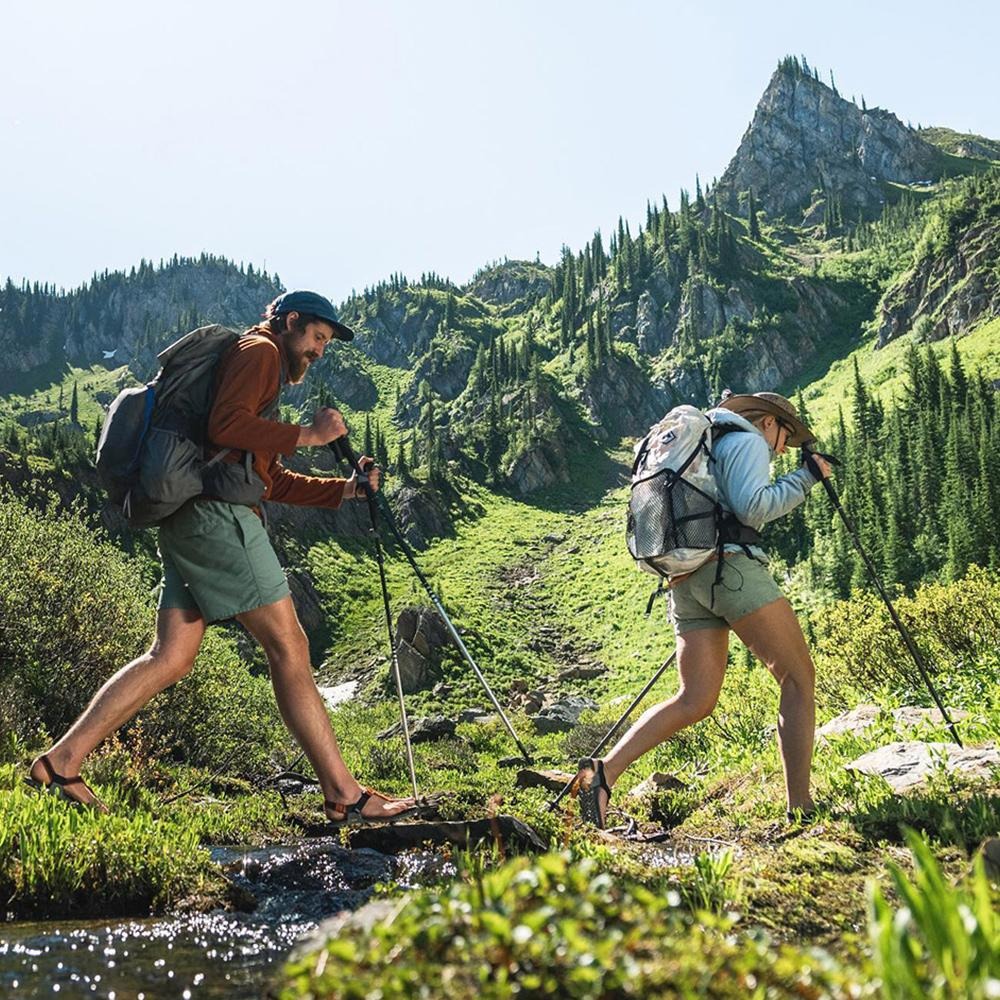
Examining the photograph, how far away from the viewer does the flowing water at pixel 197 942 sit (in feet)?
7.95

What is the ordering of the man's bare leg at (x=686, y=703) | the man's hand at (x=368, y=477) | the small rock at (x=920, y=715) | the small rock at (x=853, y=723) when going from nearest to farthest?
the man's bare leg at (x=686, y=703) < the man's hand at (x=368, y=477) < the small rock at (x=920, y=715) < the small rock at (x=853, y=723)

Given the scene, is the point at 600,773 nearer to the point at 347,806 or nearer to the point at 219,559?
the point at 347,806

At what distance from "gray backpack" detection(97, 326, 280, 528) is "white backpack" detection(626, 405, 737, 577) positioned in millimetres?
2443

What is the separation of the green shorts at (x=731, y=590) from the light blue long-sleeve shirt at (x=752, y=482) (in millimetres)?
112

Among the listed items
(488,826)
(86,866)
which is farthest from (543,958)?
(488,826)

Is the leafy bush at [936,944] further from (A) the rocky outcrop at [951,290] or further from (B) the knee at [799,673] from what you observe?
(A) the rocky outcrop at [951,290]

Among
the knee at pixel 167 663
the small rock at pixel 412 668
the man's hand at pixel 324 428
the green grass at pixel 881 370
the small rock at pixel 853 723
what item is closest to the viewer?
the knee at pixel 167 663

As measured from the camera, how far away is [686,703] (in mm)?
5324

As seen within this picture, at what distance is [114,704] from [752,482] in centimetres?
398

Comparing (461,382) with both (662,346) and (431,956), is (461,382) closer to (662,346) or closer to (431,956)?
(662,346)

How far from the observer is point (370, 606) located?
66.7 metres

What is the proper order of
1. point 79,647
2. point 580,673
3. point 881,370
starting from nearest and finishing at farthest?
1. point 79,647
2. point 580,673
3. point 881,370

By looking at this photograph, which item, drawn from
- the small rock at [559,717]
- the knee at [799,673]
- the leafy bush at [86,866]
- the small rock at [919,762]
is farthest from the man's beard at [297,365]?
the small rock at [559,717]

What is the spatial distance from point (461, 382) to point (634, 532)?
18701 centimetres
